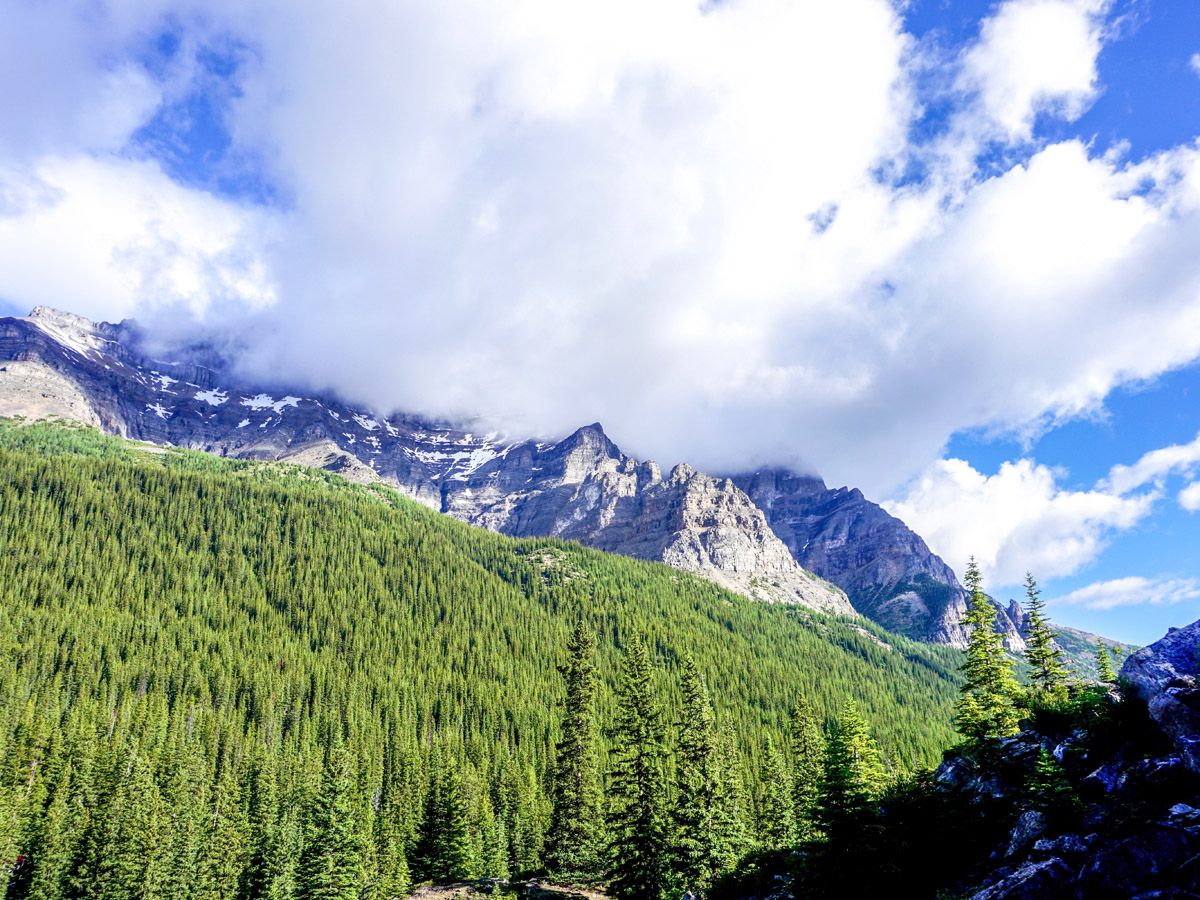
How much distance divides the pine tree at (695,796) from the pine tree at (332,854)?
3362cm

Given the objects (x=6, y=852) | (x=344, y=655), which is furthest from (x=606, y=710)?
(x=6, y=852)

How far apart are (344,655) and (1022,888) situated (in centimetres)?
16238

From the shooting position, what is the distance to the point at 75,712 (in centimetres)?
10556

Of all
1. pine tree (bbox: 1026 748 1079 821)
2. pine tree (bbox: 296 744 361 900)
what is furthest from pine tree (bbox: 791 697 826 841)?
pine tree (bbox: 296 744 361 900)

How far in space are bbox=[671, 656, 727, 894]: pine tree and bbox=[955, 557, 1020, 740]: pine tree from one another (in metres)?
16.0

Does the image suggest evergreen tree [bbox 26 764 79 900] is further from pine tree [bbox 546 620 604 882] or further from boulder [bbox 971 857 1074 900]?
boulder [bbox 971 857 1074 900]

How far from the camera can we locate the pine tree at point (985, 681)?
36094 mm

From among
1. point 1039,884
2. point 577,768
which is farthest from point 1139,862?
point 577,768

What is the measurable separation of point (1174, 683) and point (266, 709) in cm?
14160

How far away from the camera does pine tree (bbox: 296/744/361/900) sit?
55188mm

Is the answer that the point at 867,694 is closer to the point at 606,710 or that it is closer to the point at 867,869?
the point at 606,710

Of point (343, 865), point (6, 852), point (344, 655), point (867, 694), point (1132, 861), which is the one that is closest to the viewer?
point (1132, 861)

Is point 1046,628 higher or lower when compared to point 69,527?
lower

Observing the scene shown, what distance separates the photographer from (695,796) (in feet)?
134
